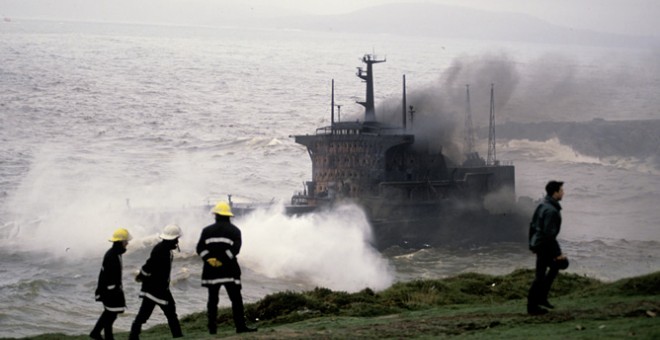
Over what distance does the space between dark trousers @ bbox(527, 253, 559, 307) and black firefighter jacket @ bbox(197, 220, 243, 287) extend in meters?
3.85

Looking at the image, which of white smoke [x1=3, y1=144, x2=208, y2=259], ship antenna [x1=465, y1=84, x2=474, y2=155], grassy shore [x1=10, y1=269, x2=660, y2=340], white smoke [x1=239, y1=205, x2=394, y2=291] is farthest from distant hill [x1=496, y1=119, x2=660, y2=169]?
grassy shore [x1=10, y1=269, x2=660, y2=340]

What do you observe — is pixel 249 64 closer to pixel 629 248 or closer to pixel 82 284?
pixel 629 248

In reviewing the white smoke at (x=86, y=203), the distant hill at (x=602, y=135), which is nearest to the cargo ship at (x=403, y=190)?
the white smoke at (x=86, y=203)

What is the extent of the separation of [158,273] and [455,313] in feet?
13.9

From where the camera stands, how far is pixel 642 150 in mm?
110062

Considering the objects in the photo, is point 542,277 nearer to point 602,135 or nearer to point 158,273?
point 158,273

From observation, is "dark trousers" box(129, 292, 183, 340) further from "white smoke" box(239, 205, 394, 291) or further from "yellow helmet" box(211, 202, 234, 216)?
"white smoke" box(239, 205, 394, 291)

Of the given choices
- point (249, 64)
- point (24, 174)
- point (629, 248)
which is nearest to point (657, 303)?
point (629, 248)

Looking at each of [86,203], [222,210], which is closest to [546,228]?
[222,210]

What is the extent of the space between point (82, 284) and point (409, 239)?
76.3 feet

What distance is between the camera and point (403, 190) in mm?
63281

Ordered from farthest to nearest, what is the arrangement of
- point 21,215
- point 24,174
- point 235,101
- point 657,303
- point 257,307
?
point 235,101 < point 24,174 < point 21,215 < point 257,307 < point 657,303

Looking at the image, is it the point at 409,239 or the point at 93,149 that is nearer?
the point at 409,239

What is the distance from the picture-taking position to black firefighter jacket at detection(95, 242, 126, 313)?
1460 centimetres
